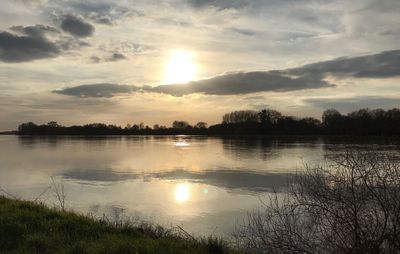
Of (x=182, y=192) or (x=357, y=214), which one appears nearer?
(x=357, y=214)

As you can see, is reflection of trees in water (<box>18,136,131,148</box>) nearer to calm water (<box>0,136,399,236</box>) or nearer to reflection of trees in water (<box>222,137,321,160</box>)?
reflection of trees in water (<box>222,137,321,160</box>)

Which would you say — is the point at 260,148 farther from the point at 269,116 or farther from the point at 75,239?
the point at 269,116

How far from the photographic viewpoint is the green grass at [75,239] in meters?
5.70

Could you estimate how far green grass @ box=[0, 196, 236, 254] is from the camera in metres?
5.70

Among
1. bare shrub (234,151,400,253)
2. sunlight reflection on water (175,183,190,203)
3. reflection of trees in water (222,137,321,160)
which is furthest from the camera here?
reflection of trees in water (222,137,321,160)

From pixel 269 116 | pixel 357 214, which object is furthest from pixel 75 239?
pixel 269 116

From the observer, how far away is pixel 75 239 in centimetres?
618

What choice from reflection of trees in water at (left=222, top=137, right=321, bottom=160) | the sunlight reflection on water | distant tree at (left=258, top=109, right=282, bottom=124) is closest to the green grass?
the sunlight reflection on water

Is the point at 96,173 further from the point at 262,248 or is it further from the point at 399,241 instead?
the point at 399,241

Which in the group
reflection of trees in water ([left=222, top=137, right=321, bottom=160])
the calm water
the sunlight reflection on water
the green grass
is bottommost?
the sunlight reflection on water

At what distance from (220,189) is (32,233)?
1376cm

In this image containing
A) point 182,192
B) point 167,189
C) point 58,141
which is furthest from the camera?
point 58,141

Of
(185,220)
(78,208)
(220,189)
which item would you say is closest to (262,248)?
(185,220)

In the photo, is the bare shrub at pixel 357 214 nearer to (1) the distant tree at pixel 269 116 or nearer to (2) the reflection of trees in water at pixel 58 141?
(2) the reflection of trees in water at pixel 58 141
